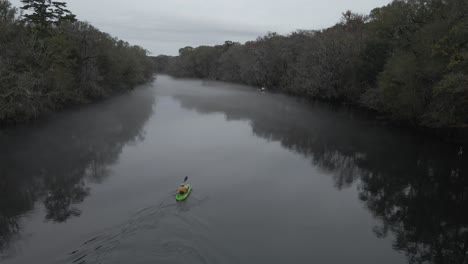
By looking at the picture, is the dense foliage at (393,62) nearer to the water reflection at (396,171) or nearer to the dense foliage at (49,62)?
the water reflection at (396,171)

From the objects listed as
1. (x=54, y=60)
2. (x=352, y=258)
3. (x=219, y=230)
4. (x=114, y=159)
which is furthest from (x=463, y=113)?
(x=54, y=60)

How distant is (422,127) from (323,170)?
16.0 metres

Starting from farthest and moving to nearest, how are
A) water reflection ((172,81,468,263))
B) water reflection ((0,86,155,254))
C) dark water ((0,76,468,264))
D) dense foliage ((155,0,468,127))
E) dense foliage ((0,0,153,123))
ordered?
1. dense foliage ((0,0,153,123))
2. dense foliage ((155,0,468,127))
3. water reflection ((0,86,155,254))
4. water reflection ((172,81,468,263))
5. dark water ((0,76,468,264))

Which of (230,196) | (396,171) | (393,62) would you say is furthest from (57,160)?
(393,62)

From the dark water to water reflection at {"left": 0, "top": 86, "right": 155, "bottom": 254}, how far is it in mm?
90

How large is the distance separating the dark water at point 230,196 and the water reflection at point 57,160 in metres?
0.09

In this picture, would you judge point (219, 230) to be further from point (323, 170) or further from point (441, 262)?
point (323, 170)

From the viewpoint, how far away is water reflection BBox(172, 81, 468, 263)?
13500 millimetres

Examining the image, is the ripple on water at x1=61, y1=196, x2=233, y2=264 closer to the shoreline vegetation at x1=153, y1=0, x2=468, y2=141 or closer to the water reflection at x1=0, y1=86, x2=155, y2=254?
the water reflection at x1=0, y1=86, x2=155, y2=254

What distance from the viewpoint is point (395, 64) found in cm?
3094

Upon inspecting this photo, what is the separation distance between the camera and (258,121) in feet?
120

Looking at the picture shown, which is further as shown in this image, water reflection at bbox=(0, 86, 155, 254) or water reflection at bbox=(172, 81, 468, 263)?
water reflection at bbox=(0, 86, 155, 254)

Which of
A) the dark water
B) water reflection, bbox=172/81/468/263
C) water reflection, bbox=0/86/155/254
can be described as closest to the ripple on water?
the dark water

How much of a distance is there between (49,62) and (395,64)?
32.8 metres
